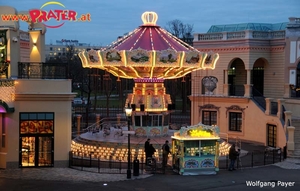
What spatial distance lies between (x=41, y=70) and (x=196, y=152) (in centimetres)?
847

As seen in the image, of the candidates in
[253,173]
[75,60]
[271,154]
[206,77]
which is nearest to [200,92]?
[206,77]

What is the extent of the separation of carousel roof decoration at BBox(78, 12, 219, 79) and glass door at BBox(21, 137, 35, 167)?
20.3ft

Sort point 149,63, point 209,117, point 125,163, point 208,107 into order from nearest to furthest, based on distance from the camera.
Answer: point 125,163
point 149,63
point 208,107
point 209,117

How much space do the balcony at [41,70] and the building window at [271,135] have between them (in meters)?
15.2

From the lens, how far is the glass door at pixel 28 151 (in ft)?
75.7

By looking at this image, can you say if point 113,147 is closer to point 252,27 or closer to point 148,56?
point 148,56

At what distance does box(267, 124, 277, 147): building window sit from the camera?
32406 mm

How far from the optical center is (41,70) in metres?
23.9

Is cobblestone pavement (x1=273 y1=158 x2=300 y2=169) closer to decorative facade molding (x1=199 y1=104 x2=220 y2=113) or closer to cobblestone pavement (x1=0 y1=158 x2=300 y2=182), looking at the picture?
cobblestone pavement (x1=0 y1=158 x2=300 y2=182)

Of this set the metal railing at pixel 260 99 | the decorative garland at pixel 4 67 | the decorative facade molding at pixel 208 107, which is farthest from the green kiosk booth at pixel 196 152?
the decorative facade molding at pixel 208 107

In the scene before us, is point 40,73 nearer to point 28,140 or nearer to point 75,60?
point 28,140

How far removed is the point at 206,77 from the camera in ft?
126

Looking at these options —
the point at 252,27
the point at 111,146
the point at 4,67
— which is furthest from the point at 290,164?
the point at 252,27

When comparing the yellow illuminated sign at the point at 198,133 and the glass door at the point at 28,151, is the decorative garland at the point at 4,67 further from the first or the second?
the yellow illuminated sign at the point at 198,133
